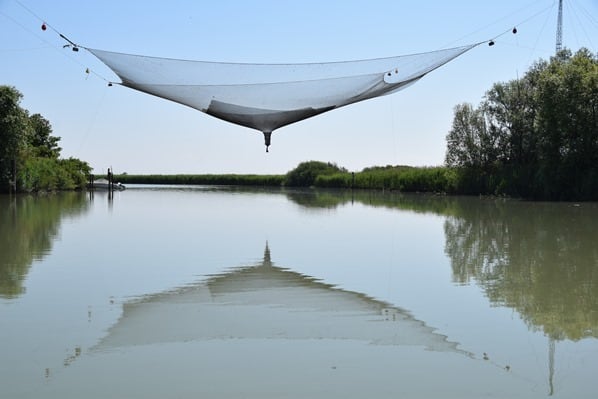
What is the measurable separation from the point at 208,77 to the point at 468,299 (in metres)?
5.55

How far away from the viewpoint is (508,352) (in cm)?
518

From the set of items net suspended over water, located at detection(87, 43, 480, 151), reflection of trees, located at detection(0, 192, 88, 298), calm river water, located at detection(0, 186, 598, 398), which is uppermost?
net suspended over water, located at detection(87, 43, 480, 151)

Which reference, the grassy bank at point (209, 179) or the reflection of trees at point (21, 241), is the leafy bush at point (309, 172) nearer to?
the grassy bank at point (209, 179)

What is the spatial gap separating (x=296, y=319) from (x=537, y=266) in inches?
200

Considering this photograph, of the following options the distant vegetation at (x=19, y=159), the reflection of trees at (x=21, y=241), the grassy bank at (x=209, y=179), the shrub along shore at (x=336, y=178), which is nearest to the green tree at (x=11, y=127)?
the distant vegetation at (x=19, y=159)

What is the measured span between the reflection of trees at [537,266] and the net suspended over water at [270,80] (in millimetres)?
3134

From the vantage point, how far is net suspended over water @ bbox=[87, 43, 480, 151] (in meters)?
10.4

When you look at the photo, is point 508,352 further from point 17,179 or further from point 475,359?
point 17,179

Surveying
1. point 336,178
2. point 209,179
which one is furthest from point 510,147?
point 209,179

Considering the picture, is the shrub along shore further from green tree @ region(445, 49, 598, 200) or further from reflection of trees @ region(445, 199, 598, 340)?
reflection of trees @ region(445, 199, 598, 340)

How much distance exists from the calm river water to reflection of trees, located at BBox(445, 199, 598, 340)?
36 millimetres

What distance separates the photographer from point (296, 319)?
6203 mm

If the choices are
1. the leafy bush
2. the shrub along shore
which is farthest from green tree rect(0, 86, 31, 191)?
the leafy bush

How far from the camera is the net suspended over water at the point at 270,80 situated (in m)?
10.4
